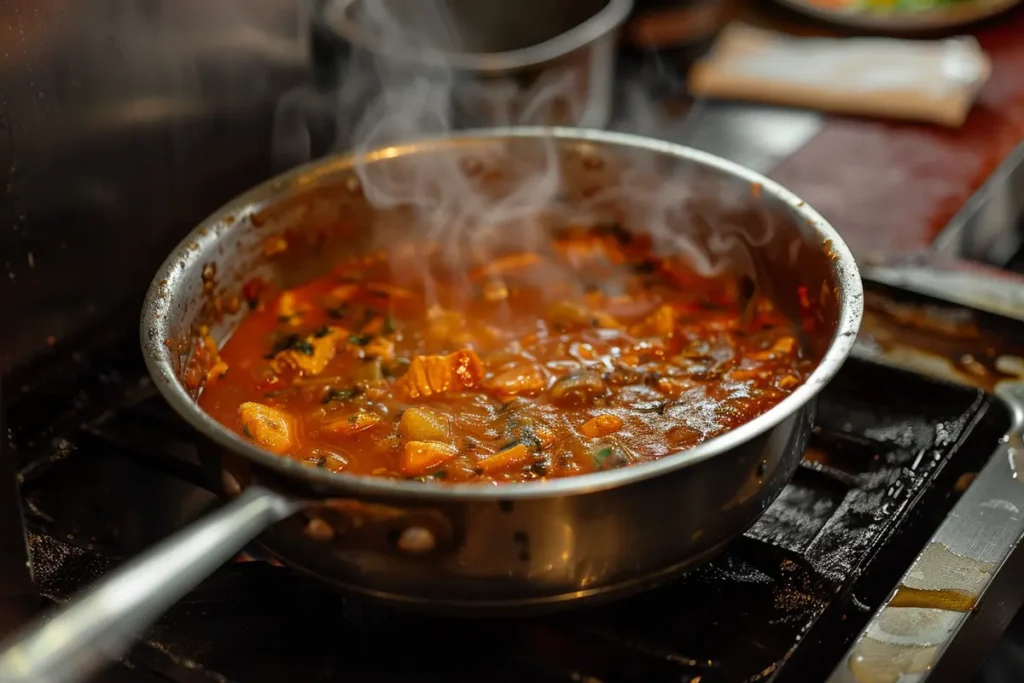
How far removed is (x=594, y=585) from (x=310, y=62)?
1207mm

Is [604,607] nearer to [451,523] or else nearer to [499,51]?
[451,523]

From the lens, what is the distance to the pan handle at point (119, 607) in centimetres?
83

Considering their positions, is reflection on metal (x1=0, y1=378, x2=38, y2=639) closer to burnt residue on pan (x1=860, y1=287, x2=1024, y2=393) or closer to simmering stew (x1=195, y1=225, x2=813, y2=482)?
simmering stew (x1=195, y1=225, x2=813, y2=482)

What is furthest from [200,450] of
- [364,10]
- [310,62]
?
[364,10]

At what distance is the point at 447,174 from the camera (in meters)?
1.82

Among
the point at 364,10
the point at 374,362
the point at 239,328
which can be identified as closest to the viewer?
the point at 374,362

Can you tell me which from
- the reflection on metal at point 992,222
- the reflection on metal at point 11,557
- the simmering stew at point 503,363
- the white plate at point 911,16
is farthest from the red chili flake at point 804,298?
the white plate at point 911,16

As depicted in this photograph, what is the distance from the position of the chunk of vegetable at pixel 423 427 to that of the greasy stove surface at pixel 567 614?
8.6 inches

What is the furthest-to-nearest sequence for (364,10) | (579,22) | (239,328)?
1. (579,22)
2. (364,10)
3. (239,328)

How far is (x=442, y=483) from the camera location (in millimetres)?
1153

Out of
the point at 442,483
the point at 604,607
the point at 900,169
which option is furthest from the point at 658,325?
the point at 900,169

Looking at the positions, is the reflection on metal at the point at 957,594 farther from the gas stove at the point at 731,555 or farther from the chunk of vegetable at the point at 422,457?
the chunk of vegetable at the point at 422,457

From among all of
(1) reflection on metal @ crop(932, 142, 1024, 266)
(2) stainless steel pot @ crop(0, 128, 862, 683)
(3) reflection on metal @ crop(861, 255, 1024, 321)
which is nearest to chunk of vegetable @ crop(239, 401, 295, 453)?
(2) stainless steel pot @ crop(0, 128, 862, 683)

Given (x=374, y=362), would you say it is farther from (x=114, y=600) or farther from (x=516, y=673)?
(x=114, y=600)
